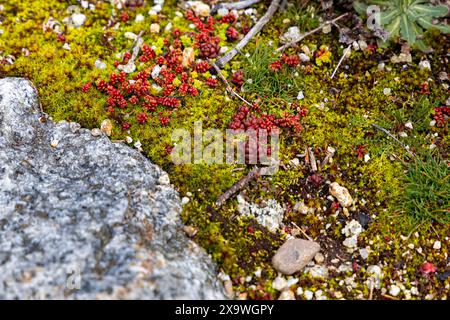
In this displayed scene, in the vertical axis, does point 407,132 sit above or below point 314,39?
below

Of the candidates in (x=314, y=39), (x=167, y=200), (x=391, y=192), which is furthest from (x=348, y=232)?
(x=314, y=39)

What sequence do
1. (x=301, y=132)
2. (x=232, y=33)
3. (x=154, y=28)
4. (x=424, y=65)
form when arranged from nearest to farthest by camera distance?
1. (x=301, y=132)
2. (x=424, y=65)
3. (x=232, y=33)
4. (x=154, y=28)

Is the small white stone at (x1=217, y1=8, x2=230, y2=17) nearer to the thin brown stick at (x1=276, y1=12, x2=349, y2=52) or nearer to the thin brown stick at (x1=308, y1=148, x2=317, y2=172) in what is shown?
the thin brown stick at (x1=276, y1=12, x2=349, y2=52)

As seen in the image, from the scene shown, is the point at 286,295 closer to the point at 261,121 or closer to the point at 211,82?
the point at 261,121

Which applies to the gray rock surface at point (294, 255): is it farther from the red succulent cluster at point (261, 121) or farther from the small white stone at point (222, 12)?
the small white stone at point (222, 12)

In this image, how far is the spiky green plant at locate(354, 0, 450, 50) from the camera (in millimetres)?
6895

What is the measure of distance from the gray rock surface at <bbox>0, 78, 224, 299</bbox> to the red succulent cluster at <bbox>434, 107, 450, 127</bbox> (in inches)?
159

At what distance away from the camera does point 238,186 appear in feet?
19.6

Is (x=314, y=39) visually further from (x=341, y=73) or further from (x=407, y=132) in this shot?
(x=407, y=132)

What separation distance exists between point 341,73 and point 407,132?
139cm

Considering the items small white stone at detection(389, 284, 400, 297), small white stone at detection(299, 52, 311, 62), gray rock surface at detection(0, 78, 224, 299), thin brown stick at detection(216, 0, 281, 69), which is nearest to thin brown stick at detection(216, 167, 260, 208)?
gray rock surface at detection(0, 78, 224, 299)

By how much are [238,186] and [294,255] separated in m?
1.14

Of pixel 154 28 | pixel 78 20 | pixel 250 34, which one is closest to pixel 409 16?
pixel 250 34
